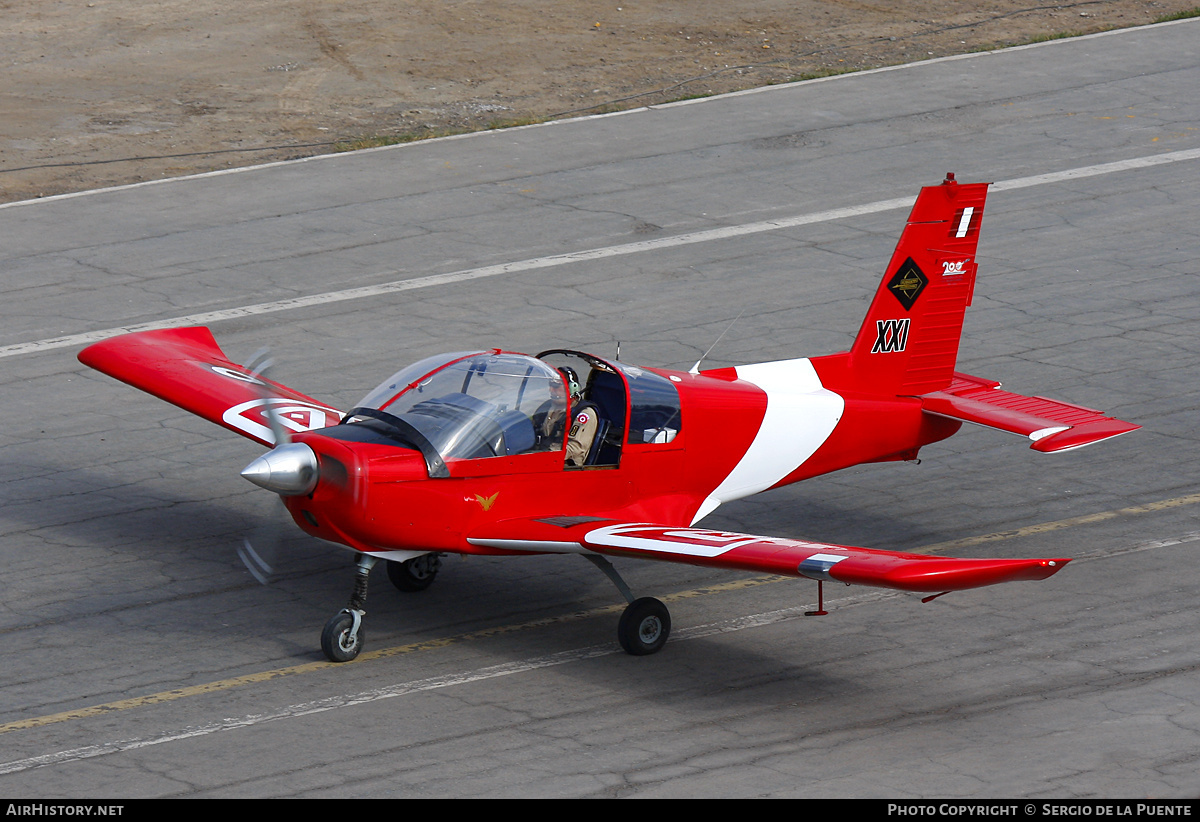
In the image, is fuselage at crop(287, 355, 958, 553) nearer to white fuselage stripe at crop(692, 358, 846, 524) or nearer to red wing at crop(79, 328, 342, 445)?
white fuselage stripe at crop(692, 358, 846, 524)

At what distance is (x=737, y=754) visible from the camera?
9.66 meters

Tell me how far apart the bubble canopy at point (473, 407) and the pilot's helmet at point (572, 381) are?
0.22 metres

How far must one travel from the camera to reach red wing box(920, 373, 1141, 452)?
12.1 meters

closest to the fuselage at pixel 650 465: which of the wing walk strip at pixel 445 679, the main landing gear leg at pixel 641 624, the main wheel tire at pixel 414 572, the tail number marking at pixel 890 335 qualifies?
the tail number marking at pixel 890 335

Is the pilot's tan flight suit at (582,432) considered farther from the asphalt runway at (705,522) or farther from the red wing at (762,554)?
the asphalt runway at (705,522)

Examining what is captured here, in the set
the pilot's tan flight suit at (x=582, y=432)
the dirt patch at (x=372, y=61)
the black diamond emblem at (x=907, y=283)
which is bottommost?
the pilot's tan flight suit at (x=582, y=432)

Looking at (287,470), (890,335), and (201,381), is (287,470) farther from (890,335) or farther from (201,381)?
(890,335)

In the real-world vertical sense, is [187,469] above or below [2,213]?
below

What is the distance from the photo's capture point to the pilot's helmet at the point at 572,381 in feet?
38.2

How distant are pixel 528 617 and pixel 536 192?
12421 millimetres

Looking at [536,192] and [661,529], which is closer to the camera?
[661,529]

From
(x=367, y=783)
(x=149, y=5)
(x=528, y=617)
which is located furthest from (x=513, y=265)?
(x=149, y=5)

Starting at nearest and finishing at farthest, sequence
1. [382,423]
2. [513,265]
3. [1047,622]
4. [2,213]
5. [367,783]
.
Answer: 1. [367,783]
2. [382,423]
3. [1047,622]
4. [513,265]
5. [2,213]

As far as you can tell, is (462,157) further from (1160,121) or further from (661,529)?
(661,529)
